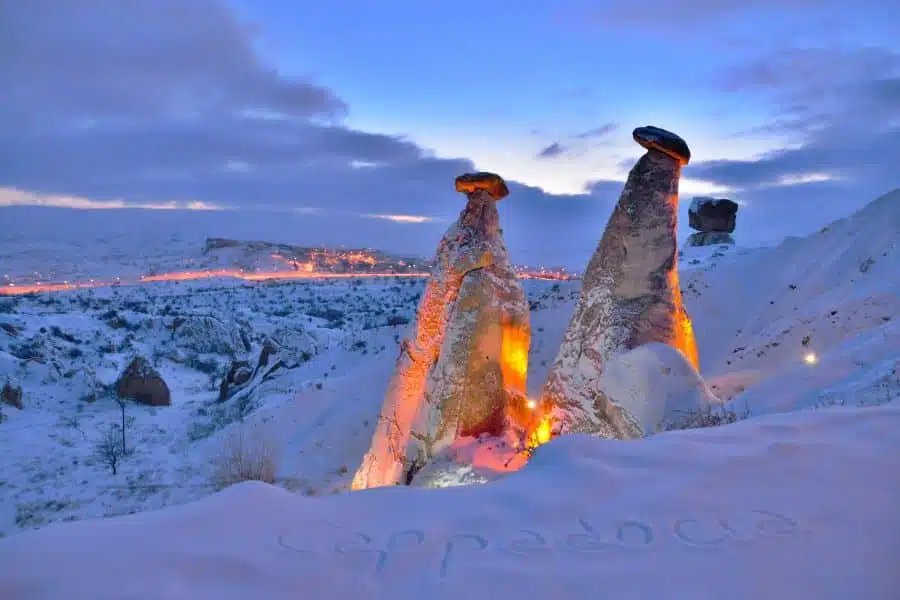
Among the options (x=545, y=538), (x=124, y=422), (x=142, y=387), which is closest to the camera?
(x=545, y=538)

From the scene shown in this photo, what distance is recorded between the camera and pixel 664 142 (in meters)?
7.32

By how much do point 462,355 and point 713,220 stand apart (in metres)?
16.8

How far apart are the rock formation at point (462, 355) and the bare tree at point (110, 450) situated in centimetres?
626

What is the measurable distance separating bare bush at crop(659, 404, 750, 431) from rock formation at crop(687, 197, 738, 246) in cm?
1563

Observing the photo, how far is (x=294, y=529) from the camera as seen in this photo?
232 cm

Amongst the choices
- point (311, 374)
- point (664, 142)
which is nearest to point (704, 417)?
point (664, 142)

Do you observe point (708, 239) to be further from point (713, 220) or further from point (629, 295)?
point (629, 295)

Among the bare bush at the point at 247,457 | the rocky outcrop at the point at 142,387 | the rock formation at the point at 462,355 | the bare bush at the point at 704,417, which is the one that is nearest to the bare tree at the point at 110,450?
the bare bush at the point at 247,457

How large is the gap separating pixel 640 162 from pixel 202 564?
7325 mm

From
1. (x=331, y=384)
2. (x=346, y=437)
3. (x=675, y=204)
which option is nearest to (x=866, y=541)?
(x=675, y=204)

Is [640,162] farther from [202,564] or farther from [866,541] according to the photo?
[202,564]

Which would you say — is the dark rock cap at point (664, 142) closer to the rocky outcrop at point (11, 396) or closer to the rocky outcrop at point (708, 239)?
the rocky outcrop at point (708, 239)

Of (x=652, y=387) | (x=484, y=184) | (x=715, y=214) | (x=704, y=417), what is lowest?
(x=704, y=417)

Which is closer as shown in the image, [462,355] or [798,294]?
[462,355]
